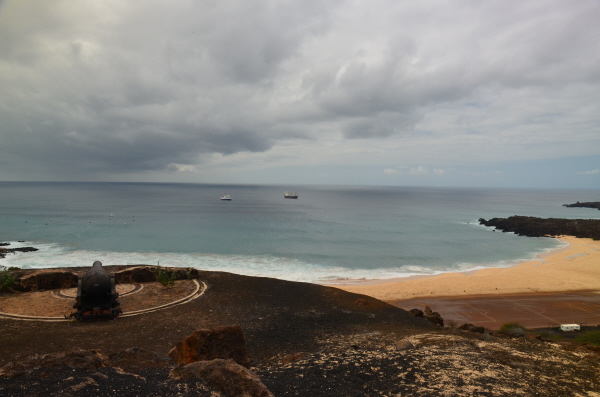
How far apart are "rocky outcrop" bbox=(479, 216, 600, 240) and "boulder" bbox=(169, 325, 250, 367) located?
70.2 metres

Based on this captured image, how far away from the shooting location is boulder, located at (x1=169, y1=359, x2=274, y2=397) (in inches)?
219

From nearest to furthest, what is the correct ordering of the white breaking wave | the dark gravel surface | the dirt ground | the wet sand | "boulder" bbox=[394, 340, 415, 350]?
the dark gravel surface < "boulder" bbox=[394, 340, 415, 350] < the dirt ground < the wet sand < the white breaking wave

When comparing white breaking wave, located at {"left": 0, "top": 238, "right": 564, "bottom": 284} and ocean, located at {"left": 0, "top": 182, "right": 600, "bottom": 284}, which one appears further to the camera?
ocean, located at {"left": 0, "top": 182, "right": 600, "bottom": 284}

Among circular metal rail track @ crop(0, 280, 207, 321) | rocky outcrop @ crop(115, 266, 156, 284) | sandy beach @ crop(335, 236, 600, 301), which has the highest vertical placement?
rocky outcrop @ crop(115, 266, 156, 284)

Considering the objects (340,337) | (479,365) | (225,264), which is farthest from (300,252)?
(479,365)

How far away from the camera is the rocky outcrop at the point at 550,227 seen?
60.8 metres

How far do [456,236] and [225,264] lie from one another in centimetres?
4180

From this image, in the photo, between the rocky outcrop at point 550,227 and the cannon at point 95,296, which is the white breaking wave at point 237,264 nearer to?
the cannon at point 95,296

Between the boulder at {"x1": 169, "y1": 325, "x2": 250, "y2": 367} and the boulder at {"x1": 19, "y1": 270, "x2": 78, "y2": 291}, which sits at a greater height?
the boulder at {"x1": 169, "y1": 325, "x2": 250, "y2": 367}

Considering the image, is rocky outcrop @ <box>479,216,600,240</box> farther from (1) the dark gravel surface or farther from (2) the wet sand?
(1) the dark gravel surface

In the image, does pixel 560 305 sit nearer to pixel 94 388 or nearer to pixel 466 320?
pixel 466 320

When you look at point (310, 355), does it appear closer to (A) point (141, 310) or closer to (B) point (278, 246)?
(A) point (141, 310)

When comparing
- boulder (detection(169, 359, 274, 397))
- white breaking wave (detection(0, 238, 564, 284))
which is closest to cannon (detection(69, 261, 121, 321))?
boulder (detection(169, 359, 274, 397))

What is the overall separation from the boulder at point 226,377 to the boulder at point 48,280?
14.0m
